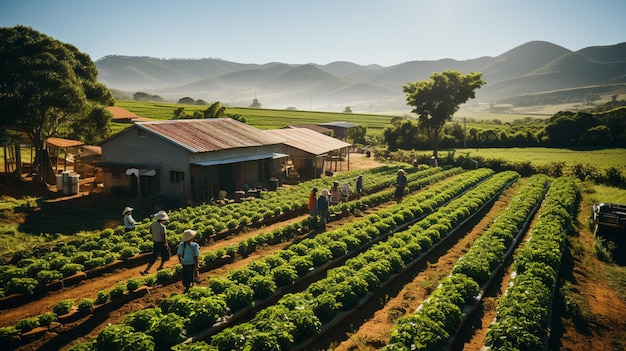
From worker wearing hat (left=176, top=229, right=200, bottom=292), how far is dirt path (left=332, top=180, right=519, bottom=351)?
4858 millimetres

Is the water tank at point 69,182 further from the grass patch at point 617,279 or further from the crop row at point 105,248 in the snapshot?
the grass patch at point 617,279

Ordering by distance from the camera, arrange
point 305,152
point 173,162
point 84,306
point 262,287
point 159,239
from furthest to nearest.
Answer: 1. point 305,152
2. point 173,162
3. point 159,239
4. point 262,287
5. point 84,306

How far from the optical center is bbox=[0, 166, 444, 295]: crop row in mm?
12562

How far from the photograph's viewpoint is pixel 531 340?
8617 millimetres

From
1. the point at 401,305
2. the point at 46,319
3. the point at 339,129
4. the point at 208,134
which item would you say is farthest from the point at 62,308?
the point at 339,129

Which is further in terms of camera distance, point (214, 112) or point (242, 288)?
point (214, 112)

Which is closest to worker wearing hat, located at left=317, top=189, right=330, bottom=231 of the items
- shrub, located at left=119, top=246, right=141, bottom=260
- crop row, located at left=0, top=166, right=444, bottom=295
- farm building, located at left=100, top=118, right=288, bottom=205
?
crop row, located at left=0, top=166, right=444, bottom=295

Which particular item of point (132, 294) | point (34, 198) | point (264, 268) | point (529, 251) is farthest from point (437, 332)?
point (34, 198)

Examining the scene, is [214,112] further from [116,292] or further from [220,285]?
[220,285]

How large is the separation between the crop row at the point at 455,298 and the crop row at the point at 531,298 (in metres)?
0.83

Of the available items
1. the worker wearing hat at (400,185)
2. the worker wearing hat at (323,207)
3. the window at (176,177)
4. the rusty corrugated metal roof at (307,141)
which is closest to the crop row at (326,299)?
the worker wearing hat at (323,207)

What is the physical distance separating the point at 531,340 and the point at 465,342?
6.58 ft

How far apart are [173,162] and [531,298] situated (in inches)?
861

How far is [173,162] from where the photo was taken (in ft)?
87.2
